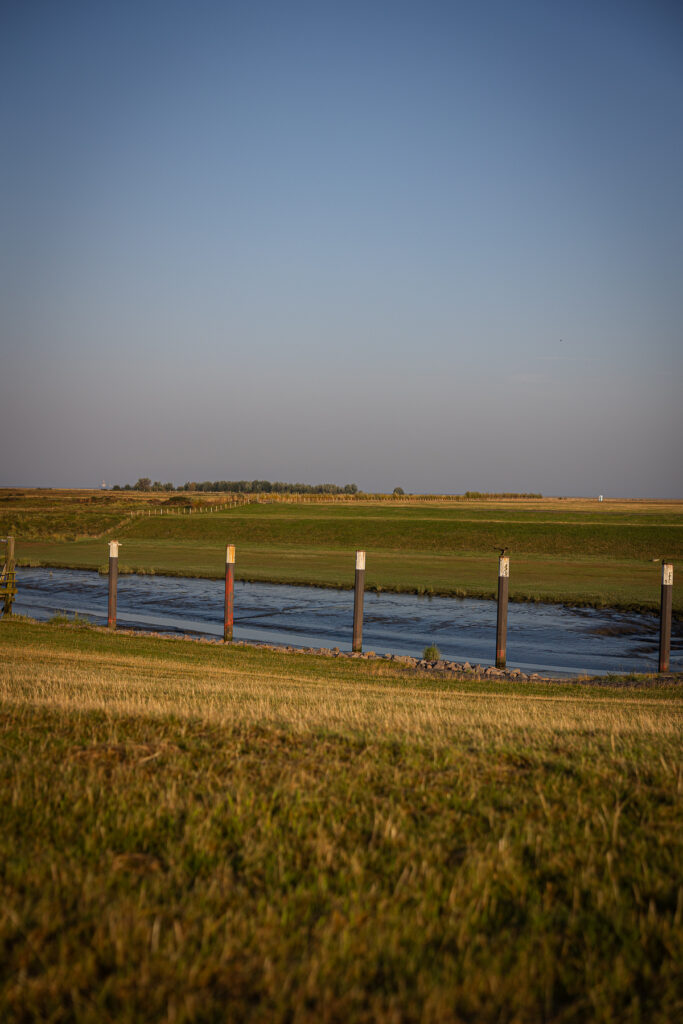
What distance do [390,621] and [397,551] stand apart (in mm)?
21933

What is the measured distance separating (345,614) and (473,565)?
14.1 meters

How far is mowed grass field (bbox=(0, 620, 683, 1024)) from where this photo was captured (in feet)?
9.52

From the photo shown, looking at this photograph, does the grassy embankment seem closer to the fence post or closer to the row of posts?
the row of posts

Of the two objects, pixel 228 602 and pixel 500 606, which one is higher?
pixel 500 606

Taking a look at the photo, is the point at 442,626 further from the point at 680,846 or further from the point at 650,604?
the point at 680,846

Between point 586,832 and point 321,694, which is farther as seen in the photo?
point 321,694

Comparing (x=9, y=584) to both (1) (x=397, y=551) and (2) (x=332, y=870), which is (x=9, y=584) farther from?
(1) (x=397, y=551)

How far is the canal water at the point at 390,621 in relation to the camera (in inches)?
755

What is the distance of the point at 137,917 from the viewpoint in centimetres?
332

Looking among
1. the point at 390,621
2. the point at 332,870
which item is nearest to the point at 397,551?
the point at 390,621

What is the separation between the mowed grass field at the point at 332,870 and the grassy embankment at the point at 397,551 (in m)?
22.3

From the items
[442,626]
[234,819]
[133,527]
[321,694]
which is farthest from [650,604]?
[133,527]

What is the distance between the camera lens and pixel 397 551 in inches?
1813

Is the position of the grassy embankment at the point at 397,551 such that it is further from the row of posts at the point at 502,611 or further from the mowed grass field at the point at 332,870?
the mowed grass field at the point at 332,870
